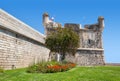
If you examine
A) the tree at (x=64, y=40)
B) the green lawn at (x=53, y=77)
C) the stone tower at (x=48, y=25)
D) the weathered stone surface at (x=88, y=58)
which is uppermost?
the stone tower at (x=48, y=25)

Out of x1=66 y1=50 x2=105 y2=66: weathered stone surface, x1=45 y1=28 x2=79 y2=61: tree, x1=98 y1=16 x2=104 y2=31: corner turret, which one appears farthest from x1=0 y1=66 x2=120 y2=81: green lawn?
x1=98 y1=16 x2=104 y2=31: corner turret

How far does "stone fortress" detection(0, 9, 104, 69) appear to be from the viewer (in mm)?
19922

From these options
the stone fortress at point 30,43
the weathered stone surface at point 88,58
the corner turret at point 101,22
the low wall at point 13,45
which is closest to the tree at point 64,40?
the stone fortress at point 30,43

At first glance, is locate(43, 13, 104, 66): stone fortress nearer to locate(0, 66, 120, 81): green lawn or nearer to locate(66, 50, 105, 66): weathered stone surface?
locate(66, 50, 105, 66): weathered stone surface

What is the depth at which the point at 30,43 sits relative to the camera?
1094 inches

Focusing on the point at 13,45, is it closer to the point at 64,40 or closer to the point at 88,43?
the point at 64,40

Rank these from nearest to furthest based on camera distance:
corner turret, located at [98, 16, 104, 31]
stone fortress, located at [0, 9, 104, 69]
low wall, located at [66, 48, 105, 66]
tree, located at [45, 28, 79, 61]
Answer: stone fortress, located at [0, 9, 104, 69], tree, located at [45, 28, 79, 61], low wall, located at [66, 48, 105, 66], corner turret, located at [98, 16, 104, 31]

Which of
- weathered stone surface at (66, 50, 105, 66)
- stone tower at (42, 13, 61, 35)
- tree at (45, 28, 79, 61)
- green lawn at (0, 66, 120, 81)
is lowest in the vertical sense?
green lawn at (0, 66, 120, 81)

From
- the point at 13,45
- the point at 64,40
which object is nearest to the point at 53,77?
the point at 13,45

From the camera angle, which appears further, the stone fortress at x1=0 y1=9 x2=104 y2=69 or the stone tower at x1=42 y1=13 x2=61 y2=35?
the stone tower at x1=42 y1=13 x2=61 y2=35

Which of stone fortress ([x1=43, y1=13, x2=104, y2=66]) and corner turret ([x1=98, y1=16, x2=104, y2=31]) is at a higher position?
corner turret ([x1=98, y1=16, x2=104, y2=31])

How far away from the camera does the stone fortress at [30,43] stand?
19922mm

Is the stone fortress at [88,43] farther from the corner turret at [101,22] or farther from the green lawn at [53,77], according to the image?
the green lawn at [53,77]

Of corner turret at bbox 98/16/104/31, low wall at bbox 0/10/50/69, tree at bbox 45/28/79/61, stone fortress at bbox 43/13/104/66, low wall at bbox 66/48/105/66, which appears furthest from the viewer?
corner turret at bbox 98/16/104/31
